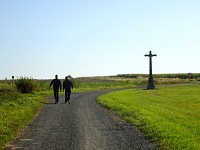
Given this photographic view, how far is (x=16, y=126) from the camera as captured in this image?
16.4 metres

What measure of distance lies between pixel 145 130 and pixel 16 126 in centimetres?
541

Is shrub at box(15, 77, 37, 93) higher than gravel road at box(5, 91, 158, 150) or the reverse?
higher

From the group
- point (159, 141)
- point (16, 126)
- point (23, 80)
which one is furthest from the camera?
point (23, 80)

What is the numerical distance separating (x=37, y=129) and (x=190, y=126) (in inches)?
266

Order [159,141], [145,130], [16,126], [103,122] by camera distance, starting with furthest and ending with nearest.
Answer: [103,122]
[16,126]
[145,130]
[159,141]

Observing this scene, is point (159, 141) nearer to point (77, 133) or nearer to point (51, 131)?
point (77, 133)

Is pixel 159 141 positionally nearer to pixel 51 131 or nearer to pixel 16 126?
pixel 51 131

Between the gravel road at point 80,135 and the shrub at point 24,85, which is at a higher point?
the shrub at point 24,85

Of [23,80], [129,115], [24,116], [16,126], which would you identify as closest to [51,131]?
[16,126]

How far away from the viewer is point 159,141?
12.8 m

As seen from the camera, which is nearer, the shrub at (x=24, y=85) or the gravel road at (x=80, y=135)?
the gravel road at (x=80, y=135)

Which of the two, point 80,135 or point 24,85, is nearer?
point 80,135

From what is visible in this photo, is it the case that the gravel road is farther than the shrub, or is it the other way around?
the shrub

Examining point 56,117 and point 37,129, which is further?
point 56,117
